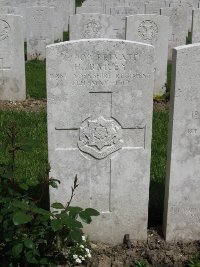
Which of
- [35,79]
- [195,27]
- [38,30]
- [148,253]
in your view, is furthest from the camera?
[38,30]

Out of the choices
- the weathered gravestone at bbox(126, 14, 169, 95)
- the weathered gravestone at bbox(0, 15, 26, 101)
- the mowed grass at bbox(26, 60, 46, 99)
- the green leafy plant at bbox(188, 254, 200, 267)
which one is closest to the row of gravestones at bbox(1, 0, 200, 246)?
the green leafy plant at bbox(188, 254, 200, 267)

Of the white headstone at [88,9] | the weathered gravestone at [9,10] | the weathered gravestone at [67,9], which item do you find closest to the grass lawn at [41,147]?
the weathered gravestone at [9,10]

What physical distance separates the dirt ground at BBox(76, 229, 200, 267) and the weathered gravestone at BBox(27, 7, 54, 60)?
7503 millimetres

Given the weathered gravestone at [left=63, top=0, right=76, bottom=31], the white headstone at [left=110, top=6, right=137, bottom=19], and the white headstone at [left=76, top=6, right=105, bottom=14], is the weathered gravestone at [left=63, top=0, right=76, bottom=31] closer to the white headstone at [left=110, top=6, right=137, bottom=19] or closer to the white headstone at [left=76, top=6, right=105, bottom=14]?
the white headstone at [left=76, top=6, right=105, bottom=14]

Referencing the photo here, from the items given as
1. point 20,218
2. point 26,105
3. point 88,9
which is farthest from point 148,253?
point 88,9

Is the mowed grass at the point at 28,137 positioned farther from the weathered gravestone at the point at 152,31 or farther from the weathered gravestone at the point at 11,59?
the weathered gravestone at the point at 152,31

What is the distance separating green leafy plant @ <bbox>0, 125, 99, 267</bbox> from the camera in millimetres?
2744

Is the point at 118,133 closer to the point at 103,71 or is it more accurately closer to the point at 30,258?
the point at 103,71

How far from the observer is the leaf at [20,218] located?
260 cm

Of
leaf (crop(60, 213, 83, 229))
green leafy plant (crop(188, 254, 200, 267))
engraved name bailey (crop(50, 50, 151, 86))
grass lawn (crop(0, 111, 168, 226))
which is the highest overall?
engraved name bailey (crop(50, 50, 151, 86))

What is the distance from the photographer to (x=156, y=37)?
7789 mm

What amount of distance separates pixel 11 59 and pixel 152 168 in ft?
10.9

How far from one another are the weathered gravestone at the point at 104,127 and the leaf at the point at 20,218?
95cm

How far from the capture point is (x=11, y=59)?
7.30m
